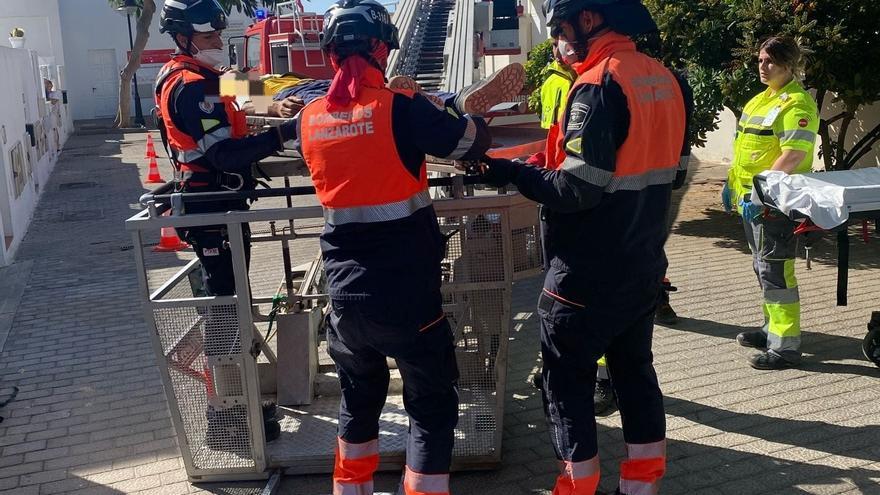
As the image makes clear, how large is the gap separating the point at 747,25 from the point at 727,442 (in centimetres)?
483

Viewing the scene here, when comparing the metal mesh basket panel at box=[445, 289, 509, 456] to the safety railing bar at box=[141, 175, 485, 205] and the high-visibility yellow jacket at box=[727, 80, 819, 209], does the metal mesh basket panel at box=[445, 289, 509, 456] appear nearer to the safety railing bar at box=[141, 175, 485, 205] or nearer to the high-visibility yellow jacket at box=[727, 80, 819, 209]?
the safety railing bar at box=[141, 175, 485, 205]

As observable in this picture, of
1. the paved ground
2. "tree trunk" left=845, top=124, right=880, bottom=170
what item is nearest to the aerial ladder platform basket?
the paved ground

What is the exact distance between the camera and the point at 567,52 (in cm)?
352

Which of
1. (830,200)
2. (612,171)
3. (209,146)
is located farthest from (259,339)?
(830,200)

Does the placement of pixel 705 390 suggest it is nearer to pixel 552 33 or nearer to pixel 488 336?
pixel 488 336

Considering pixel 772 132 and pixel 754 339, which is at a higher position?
pixel 772 132

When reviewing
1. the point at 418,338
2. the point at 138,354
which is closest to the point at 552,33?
the point at 418,338

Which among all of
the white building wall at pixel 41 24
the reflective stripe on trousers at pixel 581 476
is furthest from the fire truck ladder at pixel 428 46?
the white building wall at pixel 41 24

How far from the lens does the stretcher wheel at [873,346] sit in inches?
205

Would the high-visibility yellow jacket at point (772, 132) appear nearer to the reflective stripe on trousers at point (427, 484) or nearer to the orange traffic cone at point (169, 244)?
the reflective stripe on trousers at point (427, 484)

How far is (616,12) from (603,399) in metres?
2.32

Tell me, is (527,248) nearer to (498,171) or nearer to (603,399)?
(498,171)

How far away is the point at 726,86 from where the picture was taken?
8.13m

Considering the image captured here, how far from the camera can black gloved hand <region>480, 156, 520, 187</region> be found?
3492mm
